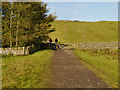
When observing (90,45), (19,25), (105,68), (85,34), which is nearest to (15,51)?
(19,25)

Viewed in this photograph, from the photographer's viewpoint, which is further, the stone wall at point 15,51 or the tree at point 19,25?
the tree at point 19,25

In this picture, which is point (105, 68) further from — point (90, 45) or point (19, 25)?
point (90, 45)

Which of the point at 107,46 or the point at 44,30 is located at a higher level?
the point at 44,30

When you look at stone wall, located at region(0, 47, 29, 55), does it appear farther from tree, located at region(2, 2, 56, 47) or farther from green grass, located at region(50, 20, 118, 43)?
green grass, located at region(50, 20, 118, 43)

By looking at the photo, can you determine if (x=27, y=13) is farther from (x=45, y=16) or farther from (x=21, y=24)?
(x=45, y=16)

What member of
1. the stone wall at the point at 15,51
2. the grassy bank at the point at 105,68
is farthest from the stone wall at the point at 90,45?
the grassy bank at the point at 105,68

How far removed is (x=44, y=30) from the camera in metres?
23.1

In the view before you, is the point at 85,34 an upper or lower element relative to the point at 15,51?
upper

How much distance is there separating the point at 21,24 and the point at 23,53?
579 centimetres

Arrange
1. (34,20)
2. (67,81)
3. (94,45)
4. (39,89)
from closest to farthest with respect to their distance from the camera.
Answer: (39,89)
(67,81)
(34,20)
(94,45)

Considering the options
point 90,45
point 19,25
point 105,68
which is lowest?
point 105,68

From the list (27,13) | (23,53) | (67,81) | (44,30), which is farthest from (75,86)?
(27,13)

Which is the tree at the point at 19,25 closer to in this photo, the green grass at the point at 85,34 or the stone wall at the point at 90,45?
the stone wall at the point at 90,45

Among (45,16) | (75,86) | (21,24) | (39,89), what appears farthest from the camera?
(45,16)
